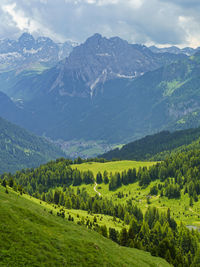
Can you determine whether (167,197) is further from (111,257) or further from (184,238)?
(111,257)

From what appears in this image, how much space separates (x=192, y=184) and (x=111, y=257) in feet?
478

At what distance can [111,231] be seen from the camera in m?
88.1

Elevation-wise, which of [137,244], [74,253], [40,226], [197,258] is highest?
[40,226]

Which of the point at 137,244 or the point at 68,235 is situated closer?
the point at 68,235

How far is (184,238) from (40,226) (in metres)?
69.5

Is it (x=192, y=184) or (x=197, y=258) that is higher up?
(x=192, y=184)

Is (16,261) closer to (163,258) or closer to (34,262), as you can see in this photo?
(34,262)

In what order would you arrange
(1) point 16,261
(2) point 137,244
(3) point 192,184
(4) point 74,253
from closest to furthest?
(1) point 16,261 < (4) point 74,253 < (2) point 137,244 < (3) point 192,184

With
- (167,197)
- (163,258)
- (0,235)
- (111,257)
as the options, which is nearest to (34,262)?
(0,235)

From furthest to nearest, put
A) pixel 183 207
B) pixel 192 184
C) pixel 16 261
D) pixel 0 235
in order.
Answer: pixel 192 184, pixel 183 207, pixel 0 235, pixel 16 261

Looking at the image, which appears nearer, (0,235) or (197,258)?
(0,235)

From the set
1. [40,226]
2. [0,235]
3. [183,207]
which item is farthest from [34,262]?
[183,207]

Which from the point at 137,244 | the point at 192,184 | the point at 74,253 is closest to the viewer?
the point at 74,253

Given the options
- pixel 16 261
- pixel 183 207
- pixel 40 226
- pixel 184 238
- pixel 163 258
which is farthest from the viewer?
pixel 183 207
